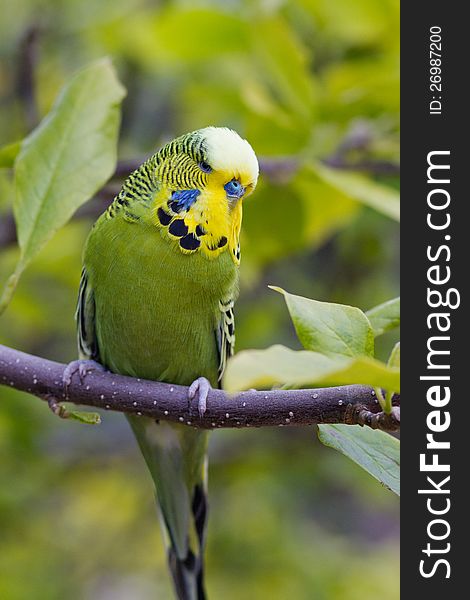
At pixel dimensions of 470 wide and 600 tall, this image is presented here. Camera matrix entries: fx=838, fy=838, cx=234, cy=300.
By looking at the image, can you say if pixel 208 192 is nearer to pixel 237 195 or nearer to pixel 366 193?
pixel 237 195

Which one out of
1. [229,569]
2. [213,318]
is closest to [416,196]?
[213,318]

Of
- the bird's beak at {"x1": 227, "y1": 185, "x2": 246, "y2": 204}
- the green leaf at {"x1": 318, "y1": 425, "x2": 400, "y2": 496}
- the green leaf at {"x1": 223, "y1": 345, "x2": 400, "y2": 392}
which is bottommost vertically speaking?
the green leaf at {"x1": 223, "y1": 345, "x2": 400, "y2": 392}

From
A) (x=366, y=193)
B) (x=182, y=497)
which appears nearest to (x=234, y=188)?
(x=366, y=193)

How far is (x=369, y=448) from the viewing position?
105 centimetres

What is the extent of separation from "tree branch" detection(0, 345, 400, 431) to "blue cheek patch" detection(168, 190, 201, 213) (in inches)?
10.3

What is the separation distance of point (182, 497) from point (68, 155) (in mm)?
789

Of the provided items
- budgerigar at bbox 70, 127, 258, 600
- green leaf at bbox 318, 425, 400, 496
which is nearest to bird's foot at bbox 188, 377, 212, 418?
budgerigar at bbox 70, 127, 258, 600

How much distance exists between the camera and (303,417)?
977 mm

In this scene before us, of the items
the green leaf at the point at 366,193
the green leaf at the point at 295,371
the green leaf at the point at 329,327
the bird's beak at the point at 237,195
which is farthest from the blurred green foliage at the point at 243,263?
the green leaf at the point at 295,371

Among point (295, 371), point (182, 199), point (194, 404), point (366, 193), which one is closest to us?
point (295, 371)

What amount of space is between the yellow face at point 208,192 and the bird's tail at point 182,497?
555 millimetres

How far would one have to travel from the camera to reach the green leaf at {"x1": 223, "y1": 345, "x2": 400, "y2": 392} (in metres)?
0.75

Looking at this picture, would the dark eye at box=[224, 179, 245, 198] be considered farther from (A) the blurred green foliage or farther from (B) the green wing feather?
(A) the blurred green foliage

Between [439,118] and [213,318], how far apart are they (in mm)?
511
